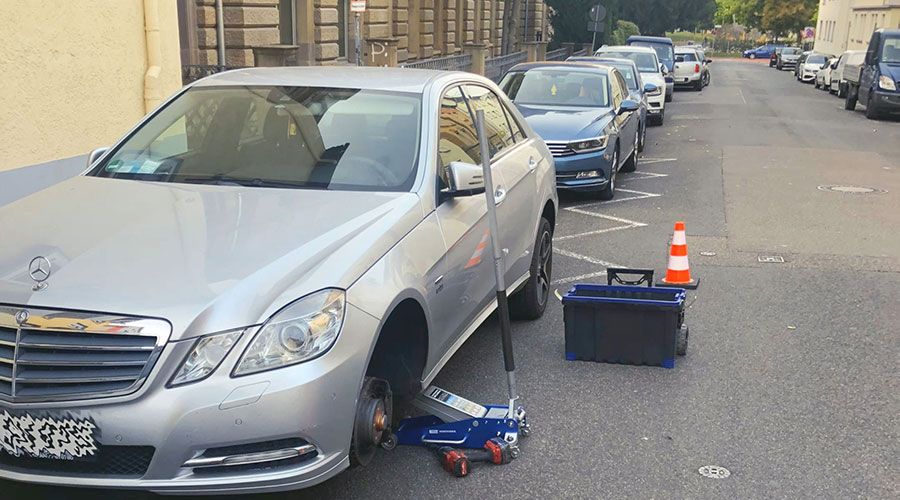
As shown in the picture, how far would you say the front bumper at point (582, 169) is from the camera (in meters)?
11.1

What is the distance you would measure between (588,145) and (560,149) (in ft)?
1.15

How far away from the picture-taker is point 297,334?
11.2ft

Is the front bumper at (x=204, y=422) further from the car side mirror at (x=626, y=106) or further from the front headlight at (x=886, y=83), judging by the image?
the front headlight at (x=886, y=83)

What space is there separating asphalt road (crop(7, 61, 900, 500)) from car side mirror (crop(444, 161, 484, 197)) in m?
1.26

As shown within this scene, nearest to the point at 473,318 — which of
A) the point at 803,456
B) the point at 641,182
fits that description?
the point at 803,456

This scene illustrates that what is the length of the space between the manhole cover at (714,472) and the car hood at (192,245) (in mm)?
1764

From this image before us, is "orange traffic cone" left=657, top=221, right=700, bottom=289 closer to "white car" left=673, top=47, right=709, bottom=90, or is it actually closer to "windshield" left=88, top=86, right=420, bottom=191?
"windshield" left=88, top=86, right=420, bottom=191

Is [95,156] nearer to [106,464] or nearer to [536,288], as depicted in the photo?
[106,464]

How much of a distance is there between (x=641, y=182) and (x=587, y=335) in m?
8.05

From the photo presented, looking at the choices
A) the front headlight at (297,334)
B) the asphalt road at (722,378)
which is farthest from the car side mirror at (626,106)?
the front headlight at (297,334)

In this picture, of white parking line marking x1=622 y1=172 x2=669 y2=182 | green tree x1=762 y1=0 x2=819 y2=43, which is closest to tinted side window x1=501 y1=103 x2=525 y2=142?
white parking line marking x1=622 y1=172 x2=669 y2=182

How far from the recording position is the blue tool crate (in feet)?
18.4

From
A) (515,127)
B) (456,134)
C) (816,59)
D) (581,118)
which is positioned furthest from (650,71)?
(816,59)

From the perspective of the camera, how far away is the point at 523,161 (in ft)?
20.3
